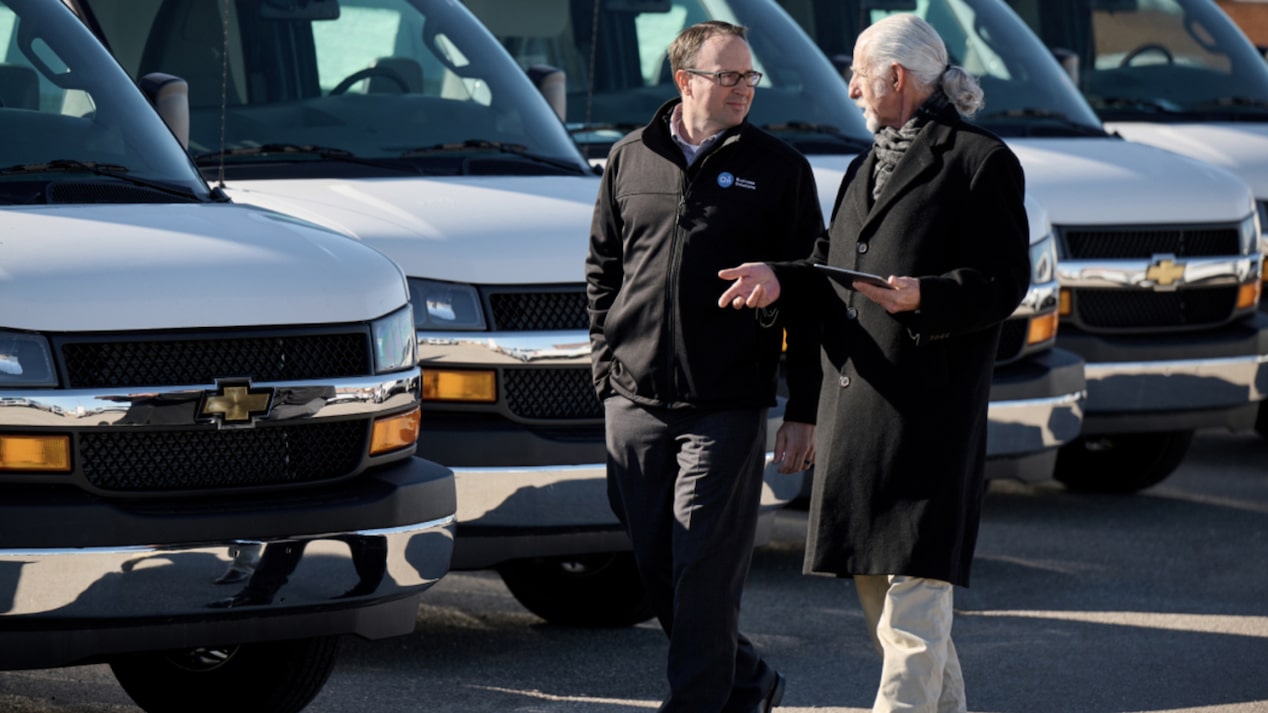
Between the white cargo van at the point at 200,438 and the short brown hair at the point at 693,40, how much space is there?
90 cm

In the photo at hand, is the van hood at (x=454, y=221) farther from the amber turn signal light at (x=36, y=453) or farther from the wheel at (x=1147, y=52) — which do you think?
the wheel at (x=1147, y=52)

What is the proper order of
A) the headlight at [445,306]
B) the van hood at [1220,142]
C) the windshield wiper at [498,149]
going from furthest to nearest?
the van hood at [1220,142] < the windshield wiper at [498,149] < the headlight at [445,306]

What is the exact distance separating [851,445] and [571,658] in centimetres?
203

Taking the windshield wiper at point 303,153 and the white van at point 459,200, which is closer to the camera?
the white van at point 459,200

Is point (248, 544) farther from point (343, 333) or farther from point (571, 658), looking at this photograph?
point (571, 658)

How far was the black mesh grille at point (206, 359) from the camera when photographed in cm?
522

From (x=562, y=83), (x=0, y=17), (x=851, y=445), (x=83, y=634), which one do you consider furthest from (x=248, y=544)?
(x=562, y=83)

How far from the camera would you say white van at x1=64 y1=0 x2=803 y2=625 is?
6.77m

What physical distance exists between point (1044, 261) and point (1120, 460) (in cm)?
224

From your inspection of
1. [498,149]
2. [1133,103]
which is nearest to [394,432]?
[498,149]

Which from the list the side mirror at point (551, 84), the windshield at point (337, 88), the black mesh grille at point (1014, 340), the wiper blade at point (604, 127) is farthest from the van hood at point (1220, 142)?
the windshield at point (337, 88)

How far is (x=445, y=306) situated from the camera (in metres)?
6.78

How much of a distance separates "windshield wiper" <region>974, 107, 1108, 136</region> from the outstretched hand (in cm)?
568

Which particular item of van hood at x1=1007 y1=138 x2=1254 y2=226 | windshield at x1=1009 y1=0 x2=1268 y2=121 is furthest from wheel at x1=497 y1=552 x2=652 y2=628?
windshield at x1=1009 y1=0 x2=1268 y2=121
